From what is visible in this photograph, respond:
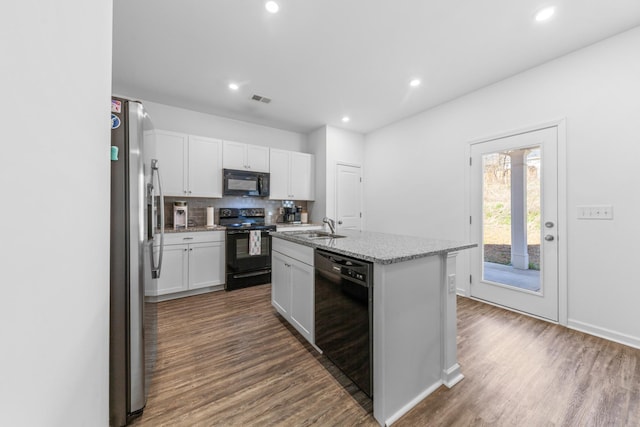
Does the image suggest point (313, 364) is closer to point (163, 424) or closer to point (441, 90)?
point (163, 424)

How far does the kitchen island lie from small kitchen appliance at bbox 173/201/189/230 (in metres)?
2.72

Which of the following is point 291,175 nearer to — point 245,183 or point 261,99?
point 245,183

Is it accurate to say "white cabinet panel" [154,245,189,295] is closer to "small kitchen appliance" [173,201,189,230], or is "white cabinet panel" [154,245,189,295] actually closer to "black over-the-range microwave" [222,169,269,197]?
"small kitchen appliance" [173,201,189,230]

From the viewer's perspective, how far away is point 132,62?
8.73 ft

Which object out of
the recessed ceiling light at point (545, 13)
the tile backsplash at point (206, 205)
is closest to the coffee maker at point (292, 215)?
the tile backsplash at point (206, 205)

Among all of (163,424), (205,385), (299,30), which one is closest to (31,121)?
(163,424)

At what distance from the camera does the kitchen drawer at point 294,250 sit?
202 centimetres

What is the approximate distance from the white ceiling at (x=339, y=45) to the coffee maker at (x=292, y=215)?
6.50 feet

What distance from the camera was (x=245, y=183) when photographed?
4059 millimetres

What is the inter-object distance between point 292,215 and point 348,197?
1174 millimetres

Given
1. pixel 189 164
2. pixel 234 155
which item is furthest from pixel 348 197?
pixel 189 164

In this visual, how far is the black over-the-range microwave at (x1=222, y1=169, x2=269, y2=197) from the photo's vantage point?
12.8 feet

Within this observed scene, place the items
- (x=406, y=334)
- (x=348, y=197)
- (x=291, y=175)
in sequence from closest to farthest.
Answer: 1. (x=406, y=334)
2. (x=291, y=175)
3. (x=348, y=197)

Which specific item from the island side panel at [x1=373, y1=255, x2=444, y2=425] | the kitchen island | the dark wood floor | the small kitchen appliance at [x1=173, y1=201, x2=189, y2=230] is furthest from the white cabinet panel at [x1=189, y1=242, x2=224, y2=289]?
the island side panel at [x1=373, y1=255, x2=444, y2=425]
